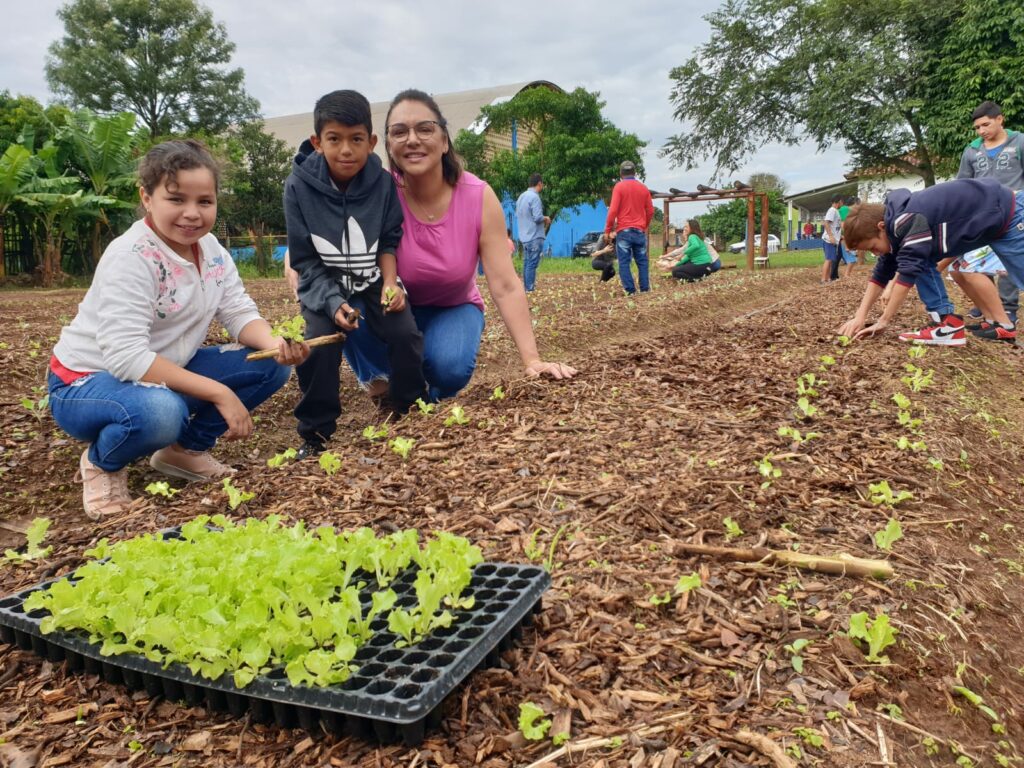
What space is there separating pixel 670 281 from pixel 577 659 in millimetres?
13845

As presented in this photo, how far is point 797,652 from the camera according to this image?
5.65ft

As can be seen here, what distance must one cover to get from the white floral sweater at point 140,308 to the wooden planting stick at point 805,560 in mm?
2234

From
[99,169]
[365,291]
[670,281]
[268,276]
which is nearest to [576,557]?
[365,291]

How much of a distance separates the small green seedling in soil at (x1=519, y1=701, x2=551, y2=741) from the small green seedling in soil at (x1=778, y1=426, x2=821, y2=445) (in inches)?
72.1

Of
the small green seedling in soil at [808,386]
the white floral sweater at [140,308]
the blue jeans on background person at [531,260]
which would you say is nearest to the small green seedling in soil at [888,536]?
the small green seedling in soil at [808,386]

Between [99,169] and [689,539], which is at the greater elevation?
[99,169]

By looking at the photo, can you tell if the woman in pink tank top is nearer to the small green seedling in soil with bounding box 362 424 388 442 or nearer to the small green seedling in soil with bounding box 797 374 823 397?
the small green seedling in soil with bounding box 362 424 388 442

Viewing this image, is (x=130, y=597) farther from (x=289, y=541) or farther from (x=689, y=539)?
(x=689, y=539)

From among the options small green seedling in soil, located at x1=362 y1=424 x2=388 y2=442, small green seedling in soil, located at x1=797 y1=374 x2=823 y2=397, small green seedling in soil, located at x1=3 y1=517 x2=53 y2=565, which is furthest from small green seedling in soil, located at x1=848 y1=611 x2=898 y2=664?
small green seedling in soil, located at x1=3 y1=517 x2=53 y2=565

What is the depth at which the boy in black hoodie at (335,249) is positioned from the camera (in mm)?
3521

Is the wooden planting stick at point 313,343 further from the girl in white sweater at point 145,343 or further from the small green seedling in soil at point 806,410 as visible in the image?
the small green seedling in soil at point 806,410

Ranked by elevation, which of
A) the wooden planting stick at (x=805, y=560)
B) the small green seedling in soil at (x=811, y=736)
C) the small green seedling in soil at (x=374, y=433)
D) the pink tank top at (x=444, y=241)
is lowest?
the small green seedling in soil at (x=811, y=736)

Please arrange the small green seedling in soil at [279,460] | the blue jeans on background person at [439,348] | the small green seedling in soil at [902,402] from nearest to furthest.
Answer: the small green seedling in soil at [279,460], the small green seedling in soil at [902,402], the blue jeans on background person at [439,348]

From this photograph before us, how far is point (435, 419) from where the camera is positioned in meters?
3.56
